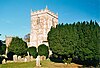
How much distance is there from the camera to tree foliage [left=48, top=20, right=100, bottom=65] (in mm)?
41781

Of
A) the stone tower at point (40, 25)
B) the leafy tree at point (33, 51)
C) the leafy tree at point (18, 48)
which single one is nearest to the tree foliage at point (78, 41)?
the leafy tree at point (33, 51)

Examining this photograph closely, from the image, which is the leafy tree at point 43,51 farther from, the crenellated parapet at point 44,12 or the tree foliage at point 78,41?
the crenellated parapet at point 44,12

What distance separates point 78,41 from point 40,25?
2072 centimetres

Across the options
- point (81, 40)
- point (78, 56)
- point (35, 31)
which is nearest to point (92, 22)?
point (81, 40)

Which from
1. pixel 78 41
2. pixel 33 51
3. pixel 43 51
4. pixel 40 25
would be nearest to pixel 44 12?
pixel 40 25

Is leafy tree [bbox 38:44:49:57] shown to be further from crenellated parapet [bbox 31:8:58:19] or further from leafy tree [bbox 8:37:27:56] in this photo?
crenellated parapet [bbox 31:8:58:19]

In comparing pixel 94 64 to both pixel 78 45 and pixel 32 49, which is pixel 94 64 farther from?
pixel 32 49

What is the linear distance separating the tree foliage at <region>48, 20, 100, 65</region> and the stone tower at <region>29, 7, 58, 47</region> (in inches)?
410

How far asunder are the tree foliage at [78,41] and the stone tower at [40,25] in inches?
410

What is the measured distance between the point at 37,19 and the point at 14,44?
13.4m

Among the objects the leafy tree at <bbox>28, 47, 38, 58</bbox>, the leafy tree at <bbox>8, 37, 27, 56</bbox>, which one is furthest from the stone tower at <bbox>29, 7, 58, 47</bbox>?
the leafy tree at <bbox>8, 37, 27, 56</bbox>

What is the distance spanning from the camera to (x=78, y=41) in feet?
147

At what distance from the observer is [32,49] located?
56.4m

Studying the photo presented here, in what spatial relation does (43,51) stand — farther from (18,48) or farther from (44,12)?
(44,12)
